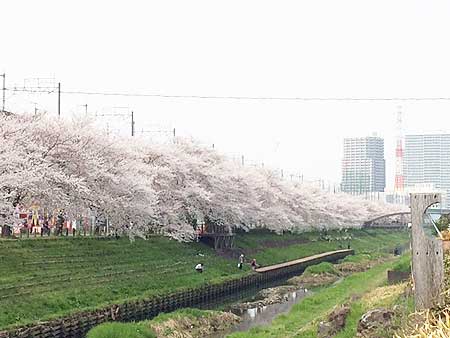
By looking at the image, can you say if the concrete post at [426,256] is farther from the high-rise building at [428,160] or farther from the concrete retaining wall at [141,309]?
the high-rise building at [428,160]

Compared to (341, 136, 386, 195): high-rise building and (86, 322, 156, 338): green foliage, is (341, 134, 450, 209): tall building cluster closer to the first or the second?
(341, 136, 386, 195): high-rise building

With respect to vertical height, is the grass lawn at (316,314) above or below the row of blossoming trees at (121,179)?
below

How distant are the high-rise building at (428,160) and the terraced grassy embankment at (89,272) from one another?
449 ft

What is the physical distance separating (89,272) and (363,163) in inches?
6223

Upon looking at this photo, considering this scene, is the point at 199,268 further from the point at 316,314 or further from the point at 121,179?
the point at 316,314

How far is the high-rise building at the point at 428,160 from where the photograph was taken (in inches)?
6639

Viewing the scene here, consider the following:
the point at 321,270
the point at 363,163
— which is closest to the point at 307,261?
the point at 321,270

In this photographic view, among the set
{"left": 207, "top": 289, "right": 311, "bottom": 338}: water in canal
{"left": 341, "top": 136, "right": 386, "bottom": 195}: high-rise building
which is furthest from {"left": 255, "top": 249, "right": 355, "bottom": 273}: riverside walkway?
{"left": 341, "top": 136, "right": 386, "bottom": 195}: high-rise building

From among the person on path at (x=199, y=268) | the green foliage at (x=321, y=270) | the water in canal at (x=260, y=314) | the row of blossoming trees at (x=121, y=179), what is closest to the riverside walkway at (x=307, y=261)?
the green foliage at (x=321, y=270)

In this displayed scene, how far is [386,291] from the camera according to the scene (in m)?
16.2

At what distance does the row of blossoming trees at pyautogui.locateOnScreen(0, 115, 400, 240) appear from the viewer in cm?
2533

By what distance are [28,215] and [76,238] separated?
491cm

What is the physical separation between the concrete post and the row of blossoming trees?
17.8 metres

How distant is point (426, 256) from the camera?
7.71 metres
